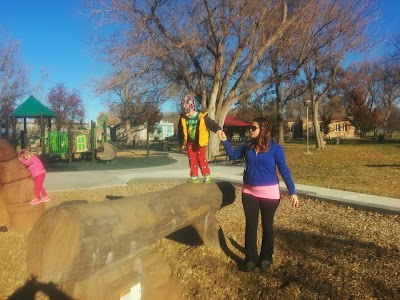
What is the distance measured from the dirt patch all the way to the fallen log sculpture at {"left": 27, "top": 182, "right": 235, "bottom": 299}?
569 millimetres

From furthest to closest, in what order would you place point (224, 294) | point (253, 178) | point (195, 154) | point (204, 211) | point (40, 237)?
point (195, 154)
point (204, 211)
point (253, 178)
point (224, 294)
point (40, 237)

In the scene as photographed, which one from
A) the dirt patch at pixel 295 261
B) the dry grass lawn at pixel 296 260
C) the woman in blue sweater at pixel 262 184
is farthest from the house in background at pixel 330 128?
the woman in blue sweater at pixel 262 184

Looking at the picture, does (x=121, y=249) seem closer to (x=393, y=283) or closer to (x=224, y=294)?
(x=224, y=294)

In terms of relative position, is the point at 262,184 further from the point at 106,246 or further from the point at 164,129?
the point at 164,129

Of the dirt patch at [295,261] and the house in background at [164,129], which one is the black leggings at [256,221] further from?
the house in background at [164,129]

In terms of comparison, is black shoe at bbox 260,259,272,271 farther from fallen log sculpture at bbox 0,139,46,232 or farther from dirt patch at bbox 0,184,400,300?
fallen log sculpture at bbox 0,139,46,232

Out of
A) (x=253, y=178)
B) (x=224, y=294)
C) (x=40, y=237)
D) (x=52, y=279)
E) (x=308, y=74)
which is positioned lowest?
(x=224, y=294)

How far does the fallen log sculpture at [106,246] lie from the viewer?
2445 mm

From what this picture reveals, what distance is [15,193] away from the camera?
508 cm

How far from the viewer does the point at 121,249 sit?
273 centimetres

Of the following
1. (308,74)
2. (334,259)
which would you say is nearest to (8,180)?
(334,259)

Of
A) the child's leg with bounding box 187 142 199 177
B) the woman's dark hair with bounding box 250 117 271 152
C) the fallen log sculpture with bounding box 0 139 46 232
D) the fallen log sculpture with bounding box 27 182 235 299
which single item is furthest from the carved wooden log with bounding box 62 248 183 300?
the fallen log sculpture with bounding box 0 139 46 232

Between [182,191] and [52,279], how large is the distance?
160 centimetres

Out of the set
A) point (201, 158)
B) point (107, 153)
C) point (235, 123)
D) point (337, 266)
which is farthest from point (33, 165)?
point (235, 123)
